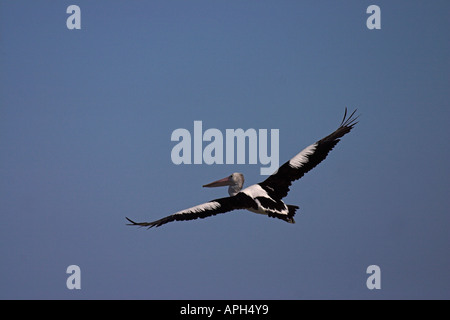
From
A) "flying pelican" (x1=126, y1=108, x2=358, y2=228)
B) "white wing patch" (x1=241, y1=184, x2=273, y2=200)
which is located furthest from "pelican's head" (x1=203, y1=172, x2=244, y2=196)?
"white wing patch" (x1=241, y1=184, x2=273, y2=200)

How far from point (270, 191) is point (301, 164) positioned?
1245 mm

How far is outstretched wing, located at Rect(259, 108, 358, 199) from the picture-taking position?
47.6ft

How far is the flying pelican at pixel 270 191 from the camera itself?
13.6 metres

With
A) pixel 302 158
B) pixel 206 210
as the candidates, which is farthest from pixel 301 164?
pixel 206 210

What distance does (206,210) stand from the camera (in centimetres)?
1364

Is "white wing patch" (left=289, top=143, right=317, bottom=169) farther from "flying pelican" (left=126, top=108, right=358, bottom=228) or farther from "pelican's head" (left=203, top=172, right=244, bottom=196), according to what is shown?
"pelican's head" (left=203, top=172, right=244, bottom=196)

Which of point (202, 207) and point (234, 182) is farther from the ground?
point (234, 182)

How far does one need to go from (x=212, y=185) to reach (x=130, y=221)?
2.67 m

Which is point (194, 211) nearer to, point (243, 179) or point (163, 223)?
point (163, 223)

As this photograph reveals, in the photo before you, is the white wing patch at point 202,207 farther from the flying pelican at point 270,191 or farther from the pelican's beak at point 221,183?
the pelican's beak at point 221,183

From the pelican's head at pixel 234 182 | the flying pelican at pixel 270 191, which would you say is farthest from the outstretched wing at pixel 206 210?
the pelican's head at pixel 234 182

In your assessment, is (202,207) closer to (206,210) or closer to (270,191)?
(206,210)
